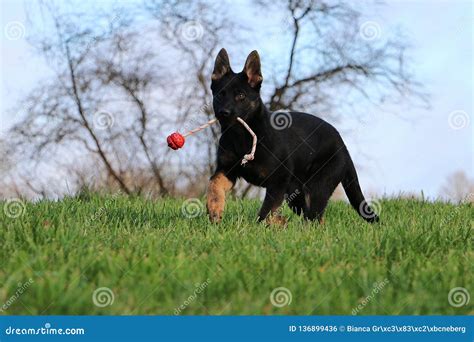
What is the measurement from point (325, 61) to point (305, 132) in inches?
187

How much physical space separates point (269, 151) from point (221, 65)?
1123 millimetres

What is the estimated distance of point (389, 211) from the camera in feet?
27.6

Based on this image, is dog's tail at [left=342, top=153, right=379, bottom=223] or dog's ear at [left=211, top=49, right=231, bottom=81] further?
dog's tail at [left=342, top=153, right=379, bottom=223]

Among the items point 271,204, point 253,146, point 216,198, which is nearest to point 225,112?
point 253,146

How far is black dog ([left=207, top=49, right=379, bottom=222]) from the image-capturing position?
21.3 ft

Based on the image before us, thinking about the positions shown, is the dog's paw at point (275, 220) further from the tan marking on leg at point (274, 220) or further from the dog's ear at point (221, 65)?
the dog's ear at point (221, 65)

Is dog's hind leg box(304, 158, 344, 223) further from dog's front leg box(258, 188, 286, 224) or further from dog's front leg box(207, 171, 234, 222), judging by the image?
dog's front leg box(207, 171, 234, 222)

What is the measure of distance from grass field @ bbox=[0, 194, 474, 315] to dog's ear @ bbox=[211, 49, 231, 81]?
1.74 meters

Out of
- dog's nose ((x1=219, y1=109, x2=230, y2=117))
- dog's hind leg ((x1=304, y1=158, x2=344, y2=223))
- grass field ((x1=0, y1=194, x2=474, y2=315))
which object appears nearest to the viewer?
grass field ((x1=0, y1=194, x2=474, y2=315))

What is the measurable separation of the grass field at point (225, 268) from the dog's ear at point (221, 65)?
1744 millimetres

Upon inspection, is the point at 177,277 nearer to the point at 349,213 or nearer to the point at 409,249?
the point at 409,249

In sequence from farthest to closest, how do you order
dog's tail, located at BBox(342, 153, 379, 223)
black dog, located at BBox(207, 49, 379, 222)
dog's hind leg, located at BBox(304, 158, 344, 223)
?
dog's tail, located at BBox(342, 153, 379, 223) < dog's hind leg, located at BBox(304, 158, 344, 223) < black dog, located at BBox(207, 49, 379, 222)

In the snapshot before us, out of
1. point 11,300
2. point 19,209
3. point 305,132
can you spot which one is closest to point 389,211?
point 305,132

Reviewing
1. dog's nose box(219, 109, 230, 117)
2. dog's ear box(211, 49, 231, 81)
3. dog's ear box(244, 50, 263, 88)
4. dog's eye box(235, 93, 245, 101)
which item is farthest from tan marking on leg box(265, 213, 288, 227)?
dog's ear box(211, 49, 231, 81)
